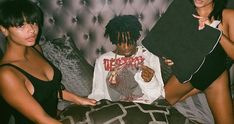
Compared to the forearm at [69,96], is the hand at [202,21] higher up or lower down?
higher up

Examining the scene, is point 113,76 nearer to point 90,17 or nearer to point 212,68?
point 90,17

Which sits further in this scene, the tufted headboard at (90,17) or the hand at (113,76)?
the tufted headboard at (90,17)

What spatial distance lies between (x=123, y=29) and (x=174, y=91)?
0.63 metres

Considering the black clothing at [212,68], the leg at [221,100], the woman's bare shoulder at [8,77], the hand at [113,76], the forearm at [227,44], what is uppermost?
the woman's bare shoulder at [8,77]

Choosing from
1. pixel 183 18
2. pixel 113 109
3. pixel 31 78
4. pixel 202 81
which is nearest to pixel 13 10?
pixel 31 78

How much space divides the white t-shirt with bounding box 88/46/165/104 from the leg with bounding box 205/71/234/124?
382 mm

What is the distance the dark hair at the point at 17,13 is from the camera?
1836 mm

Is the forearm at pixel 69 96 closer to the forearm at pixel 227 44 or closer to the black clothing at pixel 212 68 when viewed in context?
the black clothing at pixel 212 68

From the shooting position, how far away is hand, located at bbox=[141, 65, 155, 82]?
8.27 feet

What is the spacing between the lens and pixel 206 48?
237 cm

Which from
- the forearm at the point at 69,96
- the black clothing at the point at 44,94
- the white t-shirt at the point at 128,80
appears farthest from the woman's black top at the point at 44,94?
the white t-shirt at the point at 128,80

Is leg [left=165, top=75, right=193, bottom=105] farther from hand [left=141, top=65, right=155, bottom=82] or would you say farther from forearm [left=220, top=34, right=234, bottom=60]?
forearm [left=220, top=34, right=234, bottom=60]

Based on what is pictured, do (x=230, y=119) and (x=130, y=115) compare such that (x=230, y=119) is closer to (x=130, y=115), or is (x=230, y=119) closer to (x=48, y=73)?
(x=130, y=115)

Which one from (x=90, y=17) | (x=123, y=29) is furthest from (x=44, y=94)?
(x=90, y=17)
